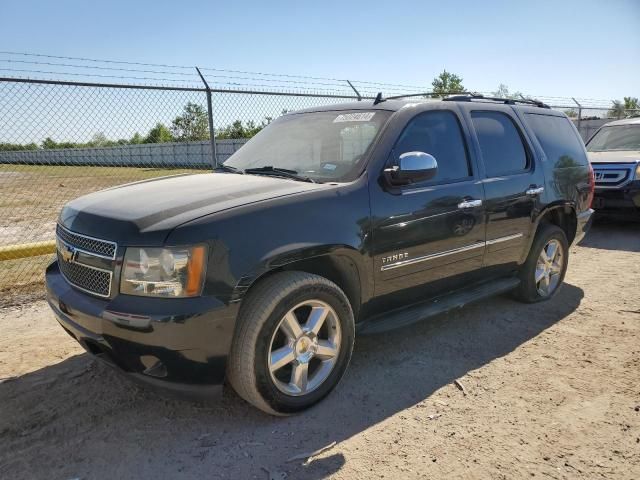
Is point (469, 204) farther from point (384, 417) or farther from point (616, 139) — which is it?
point (616, 139)

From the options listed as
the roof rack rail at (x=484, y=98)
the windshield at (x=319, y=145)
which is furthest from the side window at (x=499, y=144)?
the windshield at (x=319, y=145)

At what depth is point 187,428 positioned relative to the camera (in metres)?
2.88

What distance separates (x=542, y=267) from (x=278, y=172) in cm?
285

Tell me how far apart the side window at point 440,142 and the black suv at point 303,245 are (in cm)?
1

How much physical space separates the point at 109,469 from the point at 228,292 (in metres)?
1.04

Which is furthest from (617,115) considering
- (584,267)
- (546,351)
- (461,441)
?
(461,441)

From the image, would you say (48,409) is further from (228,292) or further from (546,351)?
(546,351)

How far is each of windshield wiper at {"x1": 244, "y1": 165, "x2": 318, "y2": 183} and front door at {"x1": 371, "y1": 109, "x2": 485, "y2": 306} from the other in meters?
0.47

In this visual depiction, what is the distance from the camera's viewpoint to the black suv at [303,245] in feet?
8.43

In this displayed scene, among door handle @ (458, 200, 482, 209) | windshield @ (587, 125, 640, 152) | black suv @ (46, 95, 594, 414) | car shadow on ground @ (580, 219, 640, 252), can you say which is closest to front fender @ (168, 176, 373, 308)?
black suv @ (46, 95, 594, 414)

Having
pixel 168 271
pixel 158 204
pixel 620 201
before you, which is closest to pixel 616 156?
pixel 620 201

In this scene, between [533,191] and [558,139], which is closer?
[533,191]

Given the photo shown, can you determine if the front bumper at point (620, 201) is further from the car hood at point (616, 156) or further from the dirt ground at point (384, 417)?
the dirt ground at point (384, 417)

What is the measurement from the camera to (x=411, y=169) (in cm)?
327
